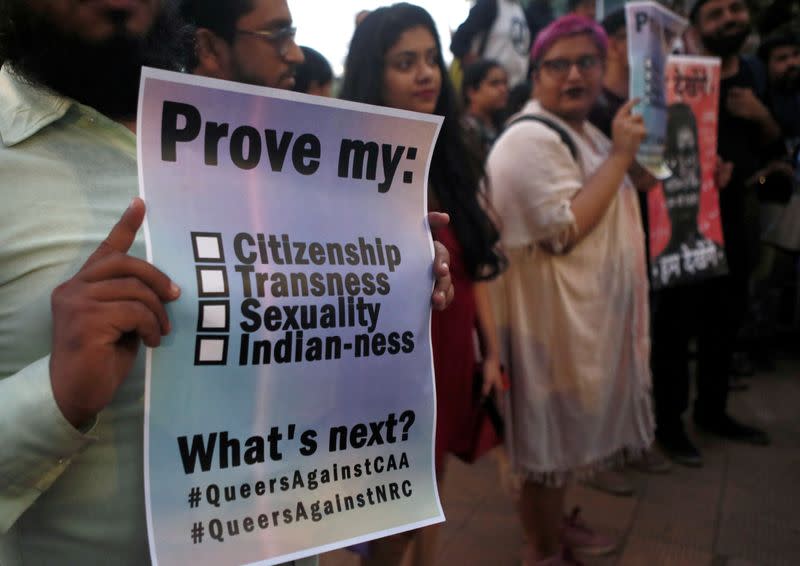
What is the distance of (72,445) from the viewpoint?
0.89 meters

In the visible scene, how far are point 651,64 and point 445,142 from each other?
3.25 feet

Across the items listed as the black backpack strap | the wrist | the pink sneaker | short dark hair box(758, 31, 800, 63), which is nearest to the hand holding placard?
the black backpack strap

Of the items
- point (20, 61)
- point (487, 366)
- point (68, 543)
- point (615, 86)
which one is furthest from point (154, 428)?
point (615, 86)

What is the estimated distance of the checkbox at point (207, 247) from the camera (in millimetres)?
963

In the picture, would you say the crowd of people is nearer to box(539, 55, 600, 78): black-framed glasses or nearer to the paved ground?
box(539, 55, 600, 78): black-framed glasses

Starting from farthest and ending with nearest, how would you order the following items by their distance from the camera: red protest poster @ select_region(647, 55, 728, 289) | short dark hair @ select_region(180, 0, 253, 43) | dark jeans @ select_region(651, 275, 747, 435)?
1. dark jeans @ select_region(651, 275, 747, 435)
2. red protest poster @ select_region(647, 55, 728, 289)
3. short dark hair @ select_region(180, 0, 253, 43)

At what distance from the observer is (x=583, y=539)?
2803 mm

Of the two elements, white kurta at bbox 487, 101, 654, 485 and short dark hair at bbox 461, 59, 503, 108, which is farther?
short dark hair at bbox 461, 59, 503, 108

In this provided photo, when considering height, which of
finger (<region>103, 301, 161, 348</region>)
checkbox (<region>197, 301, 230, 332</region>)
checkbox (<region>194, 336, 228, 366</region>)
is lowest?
checkbox (<region>194, 336, 228, 366</region>)

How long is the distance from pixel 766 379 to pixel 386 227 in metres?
4.62

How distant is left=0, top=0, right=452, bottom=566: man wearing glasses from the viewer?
0.87 m

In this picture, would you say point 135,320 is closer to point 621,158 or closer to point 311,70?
point 621,158

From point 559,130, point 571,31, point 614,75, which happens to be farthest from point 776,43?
point 559,130

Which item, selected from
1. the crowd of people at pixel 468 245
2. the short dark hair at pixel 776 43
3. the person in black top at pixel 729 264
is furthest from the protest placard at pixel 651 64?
the short dark hair at pixel 776 43
